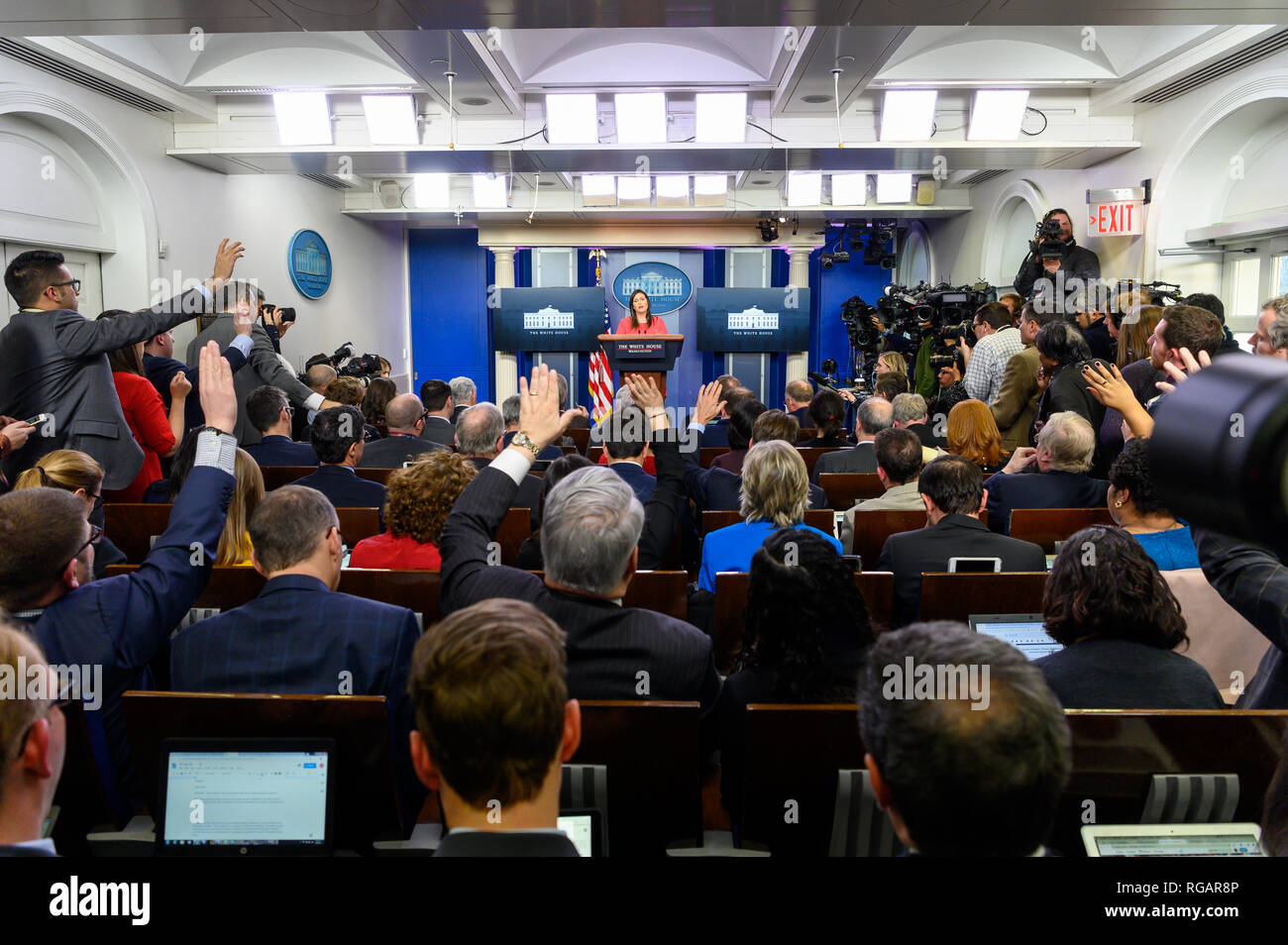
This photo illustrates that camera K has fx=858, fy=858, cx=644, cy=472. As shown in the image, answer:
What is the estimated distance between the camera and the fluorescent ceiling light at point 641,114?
634 cm

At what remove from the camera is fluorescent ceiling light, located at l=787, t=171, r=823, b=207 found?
8.98m

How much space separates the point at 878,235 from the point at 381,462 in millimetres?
9329

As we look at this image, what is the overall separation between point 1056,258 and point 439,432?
528cm

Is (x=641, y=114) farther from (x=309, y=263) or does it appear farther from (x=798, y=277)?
(x=798, y=277)

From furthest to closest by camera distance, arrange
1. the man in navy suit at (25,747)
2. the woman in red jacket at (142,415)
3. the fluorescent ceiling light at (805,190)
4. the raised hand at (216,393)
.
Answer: the fluorescent ceiling light at (805,190), the woman in red jacket at (142,415), the raised hand at (216,393), the man in navy suit at (25,747)

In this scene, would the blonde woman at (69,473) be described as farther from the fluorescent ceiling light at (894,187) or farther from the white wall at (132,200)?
the fluorescent ceiling light at (894,187)

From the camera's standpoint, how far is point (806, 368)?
41.2ft

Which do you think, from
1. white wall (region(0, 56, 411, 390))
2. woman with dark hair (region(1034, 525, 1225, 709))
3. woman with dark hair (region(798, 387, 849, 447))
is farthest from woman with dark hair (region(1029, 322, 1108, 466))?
white wall (region(0, 56, 411, 390))

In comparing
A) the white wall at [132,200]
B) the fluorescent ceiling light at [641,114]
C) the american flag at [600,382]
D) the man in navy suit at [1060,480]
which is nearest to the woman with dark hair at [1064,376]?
the man in navy suit at [1060,480]

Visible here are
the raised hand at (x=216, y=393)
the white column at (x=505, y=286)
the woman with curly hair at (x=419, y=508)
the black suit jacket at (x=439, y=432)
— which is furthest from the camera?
the white column at (x=505, y=286)

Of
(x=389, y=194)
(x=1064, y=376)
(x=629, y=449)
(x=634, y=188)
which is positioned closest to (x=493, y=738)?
(x=629, y=449)

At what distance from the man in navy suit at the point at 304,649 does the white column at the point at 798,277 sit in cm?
1091

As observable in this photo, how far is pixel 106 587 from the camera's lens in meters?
1.68

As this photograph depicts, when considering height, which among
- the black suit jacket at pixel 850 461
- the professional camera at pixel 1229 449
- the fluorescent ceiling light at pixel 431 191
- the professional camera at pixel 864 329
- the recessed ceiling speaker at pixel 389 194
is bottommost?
the black suit jacket at pixel 850 461
